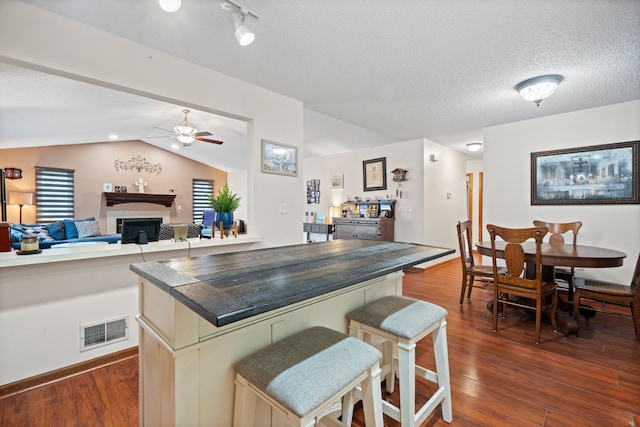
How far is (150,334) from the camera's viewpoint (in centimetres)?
108

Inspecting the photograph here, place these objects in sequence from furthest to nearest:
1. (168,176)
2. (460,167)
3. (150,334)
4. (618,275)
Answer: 1. (168,176)
2. (460,167)
3. (618,275)
4. (150,334)

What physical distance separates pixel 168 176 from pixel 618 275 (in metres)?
9.49

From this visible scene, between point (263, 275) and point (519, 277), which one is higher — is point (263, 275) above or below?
above

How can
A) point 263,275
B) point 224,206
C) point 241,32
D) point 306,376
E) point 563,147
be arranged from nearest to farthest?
point 306,376
point 263,275
point 241,32
point 224,206
point 563,147

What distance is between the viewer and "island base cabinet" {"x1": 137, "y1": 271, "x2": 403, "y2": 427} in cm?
92

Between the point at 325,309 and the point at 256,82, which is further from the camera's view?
the point at 256,82

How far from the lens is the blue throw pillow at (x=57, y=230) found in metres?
5.11

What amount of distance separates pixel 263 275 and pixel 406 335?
71 cm

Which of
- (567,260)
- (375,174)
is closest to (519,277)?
(567,260)

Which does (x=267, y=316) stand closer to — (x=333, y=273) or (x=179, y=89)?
(x=333, y=273)

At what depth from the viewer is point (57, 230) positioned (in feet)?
17.0

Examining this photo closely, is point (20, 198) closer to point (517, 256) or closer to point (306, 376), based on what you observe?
point (306, 376)

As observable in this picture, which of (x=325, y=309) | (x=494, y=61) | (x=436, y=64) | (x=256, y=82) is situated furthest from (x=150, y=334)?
(x=494, y=61)

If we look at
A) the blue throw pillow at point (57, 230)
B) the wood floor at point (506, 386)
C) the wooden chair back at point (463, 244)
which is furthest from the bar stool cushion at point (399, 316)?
the blue throw pillow at point (57, 230)
